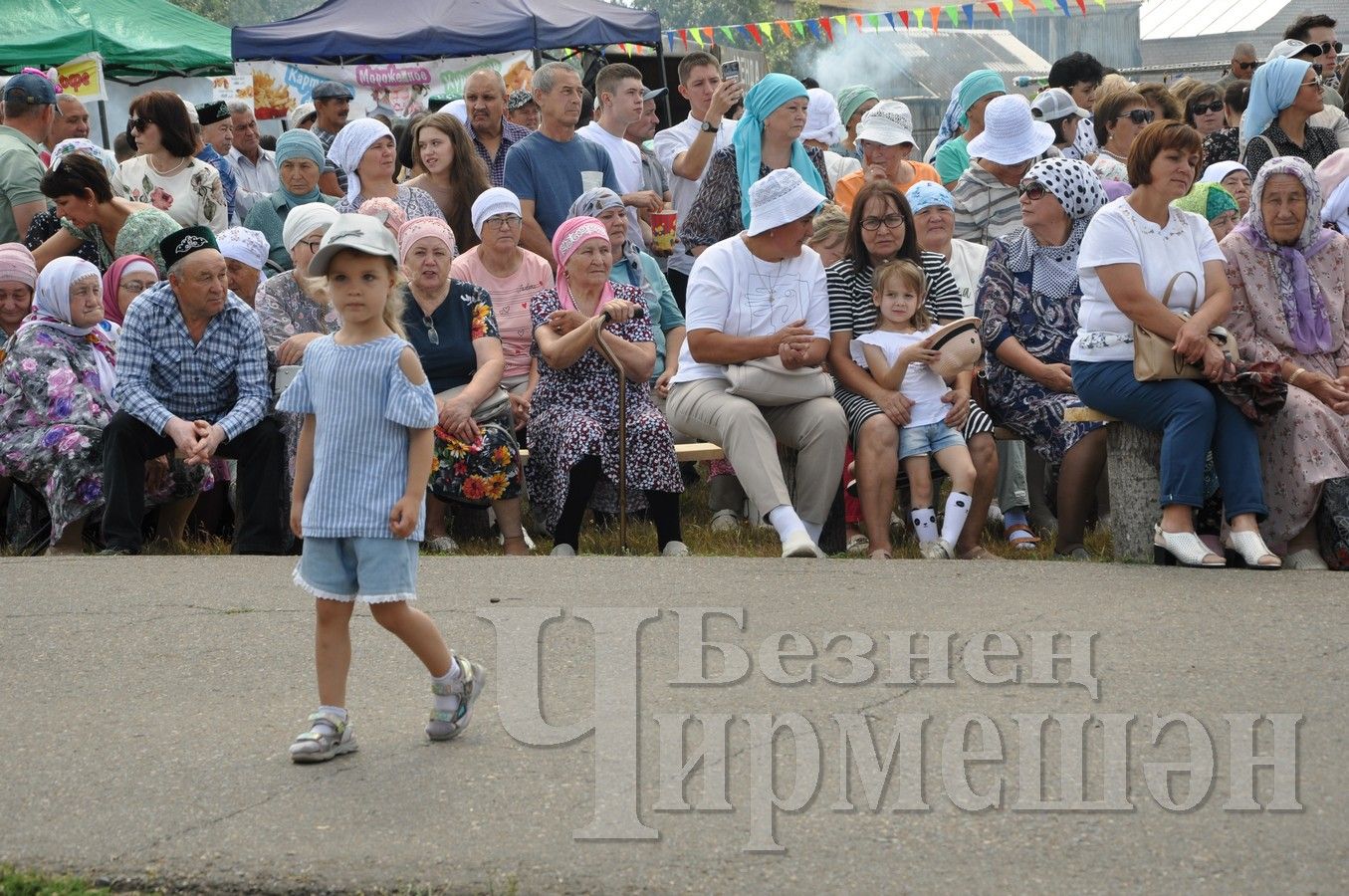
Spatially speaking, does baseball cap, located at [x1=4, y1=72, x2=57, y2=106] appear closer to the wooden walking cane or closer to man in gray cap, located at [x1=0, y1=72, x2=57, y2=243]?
man in gray cap, located at [x1=0, y1=72, x2=57, y2=243]

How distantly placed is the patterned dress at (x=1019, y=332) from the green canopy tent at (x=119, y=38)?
39.9 feet

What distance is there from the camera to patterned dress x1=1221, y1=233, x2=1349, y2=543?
6.65 meters

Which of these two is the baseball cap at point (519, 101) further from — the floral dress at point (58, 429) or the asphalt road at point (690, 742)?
the asphalt road at point (690, 742)

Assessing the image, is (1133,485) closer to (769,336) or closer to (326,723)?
(769,336)

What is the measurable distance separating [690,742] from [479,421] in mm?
3598

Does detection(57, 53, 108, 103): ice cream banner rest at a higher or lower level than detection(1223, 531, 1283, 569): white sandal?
higher

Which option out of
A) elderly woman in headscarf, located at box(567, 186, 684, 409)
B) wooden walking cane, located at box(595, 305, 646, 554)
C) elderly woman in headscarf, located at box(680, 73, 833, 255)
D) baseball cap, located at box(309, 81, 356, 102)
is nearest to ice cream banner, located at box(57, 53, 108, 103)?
baseball cap, located at box(309, 81, 356, 102)

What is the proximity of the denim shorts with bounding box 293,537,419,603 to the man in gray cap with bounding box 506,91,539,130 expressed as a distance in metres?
6.77

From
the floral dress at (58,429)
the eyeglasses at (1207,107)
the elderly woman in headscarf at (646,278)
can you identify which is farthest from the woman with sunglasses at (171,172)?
the eyeglasses at (1207,107)

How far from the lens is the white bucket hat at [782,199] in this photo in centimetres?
735

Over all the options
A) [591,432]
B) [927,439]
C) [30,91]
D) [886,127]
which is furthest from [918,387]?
[30,91]

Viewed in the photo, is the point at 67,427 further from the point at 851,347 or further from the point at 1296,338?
the point at 1296,338

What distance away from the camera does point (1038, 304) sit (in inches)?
304

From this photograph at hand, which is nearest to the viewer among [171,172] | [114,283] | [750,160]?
[114,283]
